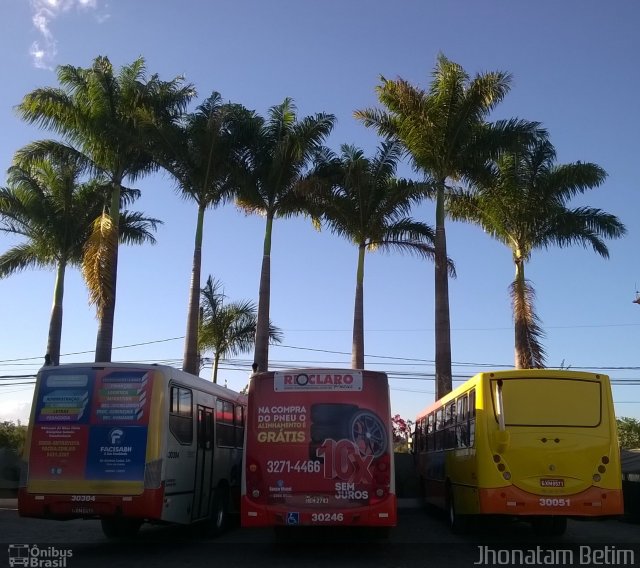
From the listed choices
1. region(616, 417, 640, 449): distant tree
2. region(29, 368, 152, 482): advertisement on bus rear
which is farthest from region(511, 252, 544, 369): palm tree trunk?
region(616, 417, 640, 449): distant tree

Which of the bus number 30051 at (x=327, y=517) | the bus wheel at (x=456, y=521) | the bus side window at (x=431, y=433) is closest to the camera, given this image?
the bus number 30051 at (x=327, y=517)

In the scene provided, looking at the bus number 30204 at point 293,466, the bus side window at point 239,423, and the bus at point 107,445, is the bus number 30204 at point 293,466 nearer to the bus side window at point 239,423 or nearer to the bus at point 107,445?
the bus at point 107,445

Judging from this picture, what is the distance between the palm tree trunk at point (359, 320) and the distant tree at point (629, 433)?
28213 millimetres

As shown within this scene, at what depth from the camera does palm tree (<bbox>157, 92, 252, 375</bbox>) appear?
87.0ft

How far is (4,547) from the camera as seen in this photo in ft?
40.1

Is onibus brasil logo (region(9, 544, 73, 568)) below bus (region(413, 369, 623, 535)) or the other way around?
below

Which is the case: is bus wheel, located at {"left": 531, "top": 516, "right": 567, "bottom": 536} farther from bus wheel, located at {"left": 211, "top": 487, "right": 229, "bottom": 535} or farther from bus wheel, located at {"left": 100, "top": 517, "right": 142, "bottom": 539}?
bus wheel, located at {"left": 100, "top": 517, "right": 142, "bottom": 539}

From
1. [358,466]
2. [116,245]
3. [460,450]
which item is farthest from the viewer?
[116,245]

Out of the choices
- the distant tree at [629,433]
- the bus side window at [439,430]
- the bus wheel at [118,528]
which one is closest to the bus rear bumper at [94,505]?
the bus wheel at [118,528]

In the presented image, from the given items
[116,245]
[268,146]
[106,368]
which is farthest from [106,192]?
[106,368]

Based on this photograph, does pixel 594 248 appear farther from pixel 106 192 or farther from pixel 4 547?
pixel 4 547

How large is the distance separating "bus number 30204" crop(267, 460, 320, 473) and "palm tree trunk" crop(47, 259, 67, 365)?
58.7ft

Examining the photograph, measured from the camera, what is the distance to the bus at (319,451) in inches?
454

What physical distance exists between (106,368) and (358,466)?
445 centimetres
